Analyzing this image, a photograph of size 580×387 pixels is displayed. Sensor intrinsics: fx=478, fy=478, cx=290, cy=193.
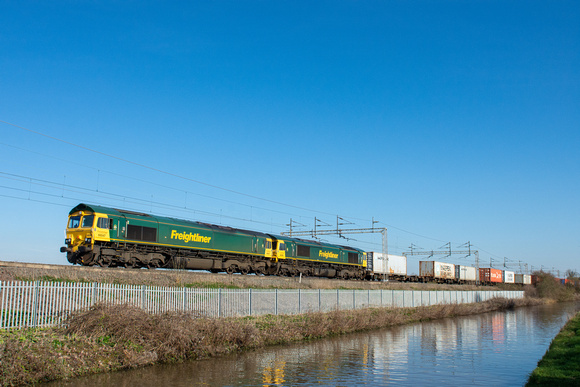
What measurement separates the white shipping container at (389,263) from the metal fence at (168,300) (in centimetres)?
2094

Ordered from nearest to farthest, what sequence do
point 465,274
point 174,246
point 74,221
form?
point 74,221
point 174,246
point 465,274

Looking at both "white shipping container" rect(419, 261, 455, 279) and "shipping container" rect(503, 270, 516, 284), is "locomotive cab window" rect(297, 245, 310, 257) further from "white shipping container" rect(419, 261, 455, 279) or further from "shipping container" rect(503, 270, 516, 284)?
"shipping container" rect(503, 270, 516, 284)

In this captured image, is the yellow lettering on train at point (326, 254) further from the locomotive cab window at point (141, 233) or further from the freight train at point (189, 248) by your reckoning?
the locomotive cab window at point (141, 233)

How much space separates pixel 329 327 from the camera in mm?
24219

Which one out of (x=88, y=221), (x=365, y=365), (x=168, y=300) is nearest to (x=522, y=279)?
(x=88, y=221)

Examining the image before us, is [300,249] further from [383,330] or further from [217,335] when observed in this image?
[217,335]

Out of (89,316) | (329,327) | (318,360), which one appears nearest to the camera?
(89,316)

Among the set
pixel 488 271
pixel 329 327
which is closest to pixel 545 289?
pixel 488 271

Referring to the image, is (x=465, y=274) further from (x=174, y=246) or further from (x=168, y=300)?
(x=168, y=300)

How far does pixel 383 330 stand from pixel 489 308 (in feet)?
88.9

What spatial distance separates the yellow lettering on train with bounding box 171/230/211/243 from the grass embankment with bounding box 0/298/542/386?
464 inches

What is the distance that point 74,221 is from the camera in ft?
94.0

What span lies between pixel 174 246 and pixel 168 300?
483 inches

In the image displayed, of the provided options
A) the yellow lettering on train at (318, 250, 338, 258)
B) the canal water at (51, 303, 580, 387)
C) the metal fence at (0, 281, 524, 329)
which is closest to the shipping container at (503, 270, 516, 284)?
the yellow lettering on train at (318, 250, 338, 258)
